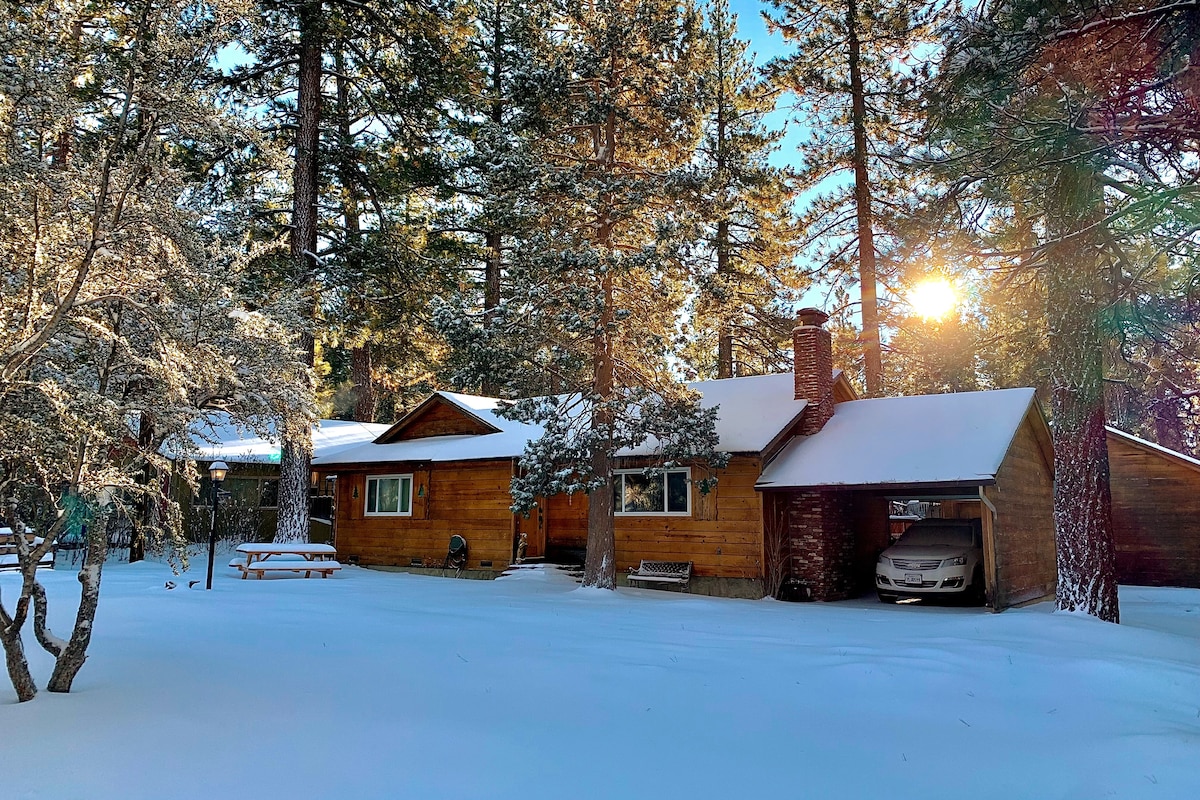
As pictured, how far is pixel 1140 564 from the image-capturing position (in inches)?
689

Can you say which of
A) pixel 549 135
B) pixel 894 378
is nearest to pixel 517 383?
pixel 549 135

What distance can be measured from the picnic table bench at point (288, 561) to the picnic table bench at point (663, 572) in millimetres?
6346

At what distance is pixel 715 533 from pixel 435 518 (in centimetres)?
709

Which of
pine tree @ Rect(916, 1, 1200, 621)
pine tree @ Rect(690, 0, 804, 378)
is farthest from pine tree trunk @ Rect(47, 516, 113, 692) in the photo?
pine tree @ Rect(690, 0, 804, 378)

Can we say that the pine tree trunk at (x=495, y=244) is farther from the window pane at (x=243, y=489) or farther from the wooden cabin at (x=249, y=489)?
the window pane at (x=243, y=489)

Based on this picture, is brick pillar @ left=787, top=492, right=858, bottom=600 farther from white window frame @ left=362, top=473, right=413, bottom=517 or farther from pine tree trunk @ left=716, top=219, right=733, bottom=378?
pine tree trunk @ left=716, top=219, right=733, bottom=378

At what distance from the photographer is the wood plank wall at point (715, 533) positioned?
1463 cm

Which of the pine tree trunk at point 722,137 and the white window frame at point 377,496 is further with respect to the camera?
the pine tree trunk at point 722,137

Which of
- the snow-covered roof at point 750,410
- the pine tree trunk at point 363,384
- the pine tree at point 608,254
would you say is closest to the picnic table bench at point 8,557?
the pine tree at point 608,254

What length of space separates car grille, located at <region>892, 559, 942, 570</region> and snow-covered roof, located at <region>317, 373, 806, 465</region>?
10.1 feet

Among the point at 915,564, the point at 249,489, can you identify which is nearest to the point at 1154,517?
the point at 915,564

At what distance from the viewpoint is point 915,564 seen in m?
14.2

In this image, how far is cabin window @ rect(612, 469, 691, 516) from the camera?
15586 mm

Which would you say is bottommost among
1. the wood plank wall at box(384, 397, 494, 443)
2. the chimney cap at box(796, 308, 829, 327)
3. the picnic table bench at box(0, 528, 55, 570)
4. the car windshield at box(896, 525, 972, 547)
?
the picnic table bench at box(0, 528, 55, 570)
